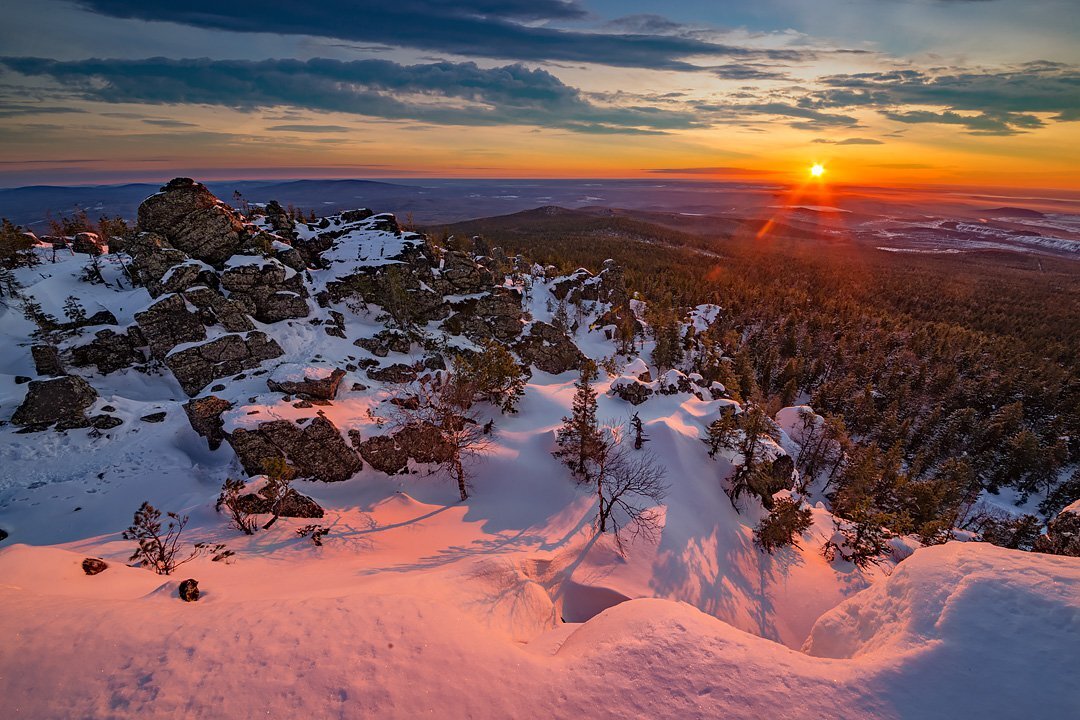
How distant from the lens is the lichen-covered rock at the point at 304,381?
104 feet

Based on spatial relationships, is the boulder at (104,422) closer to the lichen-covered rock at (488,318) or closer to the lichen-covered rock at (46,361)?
the lichen-covered rock at (46,361)

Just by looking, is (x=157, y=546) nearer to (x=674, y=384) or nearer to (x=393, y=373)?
(x=393, y=373)

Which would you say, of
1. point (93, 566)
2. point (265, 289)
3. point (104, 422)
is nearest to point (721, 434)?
point (93, 566)

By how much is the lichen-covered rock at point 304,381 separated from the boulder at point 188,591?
17.9 m

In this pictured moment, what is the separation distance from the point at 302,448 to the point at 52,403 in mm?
16541

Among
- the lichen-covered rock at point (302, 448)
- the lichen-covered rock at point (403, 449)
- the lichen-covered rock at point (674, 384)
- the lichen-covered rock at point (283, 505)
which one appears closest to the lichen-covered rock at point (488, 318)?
the lichen-covered rock at point (674, 384)

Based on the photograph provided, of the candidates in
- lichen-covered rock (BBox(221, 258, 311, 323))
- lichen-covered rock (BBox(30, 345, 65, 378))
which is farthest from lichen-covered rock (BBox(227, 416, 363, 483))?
lichen-covered rock (BBox(221, 258, 311, 323))

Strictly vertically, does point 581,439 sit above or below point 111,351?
below

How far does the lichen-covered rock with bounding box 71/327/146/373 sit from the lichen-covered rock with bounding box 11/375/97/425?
5948 millimetres

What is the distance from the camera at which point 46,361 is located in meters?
30.7

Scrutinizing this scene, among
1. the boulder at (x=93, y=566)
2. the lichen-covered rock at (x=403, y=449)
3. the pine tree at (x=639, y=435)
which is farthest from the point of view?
the pine tree at (x=639, y=435)

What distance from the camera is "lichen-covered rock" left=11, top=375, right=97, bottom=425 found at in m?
26.3

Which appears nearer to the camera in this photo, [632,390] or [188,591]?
[188,591]

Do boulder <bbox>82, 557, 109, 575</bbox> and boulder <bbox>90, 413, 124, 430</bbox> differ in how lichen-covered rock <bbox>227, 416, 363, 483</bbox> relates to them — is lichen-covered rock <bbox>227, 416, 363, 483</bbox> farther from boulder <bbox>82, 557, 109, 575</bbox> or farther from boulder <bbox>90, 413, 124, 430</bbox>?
boulder <bbox>82, 557, 109, 575</bbox>
